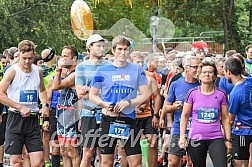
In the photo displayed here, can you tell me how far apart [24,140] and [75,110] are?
4.43 feet

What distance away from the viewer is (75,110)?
10.5 m

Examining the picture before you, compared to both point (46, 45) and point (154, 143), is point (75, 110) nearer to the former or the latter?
point (154, 143)

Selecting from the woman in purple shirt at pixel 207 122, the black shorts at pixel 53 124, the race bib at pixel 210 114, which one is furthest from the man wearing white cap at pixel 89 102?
the race bib at pixel 210 114

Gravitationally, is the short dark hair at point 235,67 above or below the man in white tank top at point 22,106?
above

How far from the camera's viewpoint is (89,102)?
9758mm

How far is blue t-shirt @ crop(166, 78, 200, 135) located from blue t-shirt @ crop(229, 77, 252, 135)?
636 millimetres

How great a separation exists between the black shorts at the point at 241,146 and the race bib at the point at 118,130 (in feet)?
5.27

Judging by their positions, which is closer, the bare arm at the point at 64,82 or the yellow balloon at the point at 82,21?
the bare arm at the point at 64,82

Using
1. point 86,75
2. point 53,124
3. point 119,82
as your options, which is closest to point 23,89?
point 86,75

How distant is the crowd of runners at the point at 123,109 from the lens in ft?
27.9

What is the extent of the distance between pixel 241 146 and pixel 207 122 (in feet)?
3.58

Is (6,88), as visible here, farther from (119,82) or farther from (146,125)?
(146,125)

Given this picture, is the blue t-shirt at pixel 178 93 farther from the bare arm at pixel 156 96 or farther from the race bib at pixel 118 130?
the race bib at pixel 118 130

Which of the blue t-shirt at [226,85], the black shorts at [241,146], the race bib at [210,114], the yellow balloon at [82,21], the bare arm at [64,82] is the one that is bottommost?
the black shorts at [241,146]
